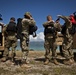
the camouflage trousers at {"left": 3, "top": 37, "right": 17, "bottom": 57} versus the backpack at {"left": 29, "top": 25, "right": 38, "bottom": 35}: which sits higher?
the backpack at {"left": 29, "top": 25, "right": 38, "bottom": 35}

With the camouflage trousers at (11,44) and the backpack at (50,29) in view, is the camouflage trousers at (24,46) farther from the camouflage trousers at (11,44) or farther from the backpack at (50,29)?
the camouflage trousers at (11,44)

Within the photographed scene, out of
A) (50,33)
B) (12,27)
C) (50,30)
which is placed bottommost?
(50,33)

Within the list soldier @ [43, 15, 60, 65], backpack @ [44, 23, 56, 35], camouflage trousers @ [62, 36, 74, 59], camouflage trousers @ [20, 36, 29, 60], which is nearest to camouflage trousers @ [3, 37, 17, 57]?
camouflage trousers @ [20, 36, 29, 60]

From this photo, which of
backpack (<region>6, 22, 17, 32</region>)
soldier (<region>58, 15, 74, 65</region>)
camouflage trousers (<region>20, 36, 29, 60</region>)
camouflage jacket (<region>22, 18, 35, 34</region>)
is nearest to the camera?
camouflage jacket (<region>22, 18, 35, 34</region>)

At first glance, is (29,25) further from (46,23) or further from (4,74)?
(4,74)

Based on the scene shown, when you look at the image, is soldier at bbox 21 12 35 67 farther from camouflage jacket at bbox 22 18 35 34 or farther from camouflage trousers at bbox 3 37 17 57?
camouflage trousers at bbox 3 37 17 57

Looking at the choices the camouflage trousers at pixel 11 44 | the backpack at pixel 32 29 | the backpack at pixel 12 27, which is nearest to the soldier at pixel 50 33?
the backpack at pixel 32 29

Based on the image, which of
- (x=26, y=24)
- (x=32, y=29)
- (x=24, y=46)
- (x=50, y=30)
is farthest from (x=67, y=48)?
(x=26, y=24)

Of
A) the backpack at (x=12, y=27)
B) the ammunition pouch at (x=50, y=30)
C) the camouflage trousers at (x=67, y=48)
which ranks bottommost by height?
the camouflage trousers at (x=67, y=48)

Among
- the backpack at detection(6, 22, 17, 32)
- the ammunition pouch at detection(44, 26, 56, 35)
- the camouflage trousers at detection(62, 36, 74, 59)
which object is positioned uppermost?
the backpack at detection(6, 22, 17, 32)

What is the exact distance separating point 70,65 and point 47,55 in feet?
3.98

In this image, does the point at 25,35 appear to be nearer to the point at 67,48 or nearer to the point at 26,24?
the point at 26,24

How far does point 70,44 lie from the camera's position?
10.6 meters

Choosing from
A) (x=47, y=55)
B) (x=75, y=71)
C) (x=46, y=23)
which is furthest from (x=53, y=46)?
(x=75, y=71)
